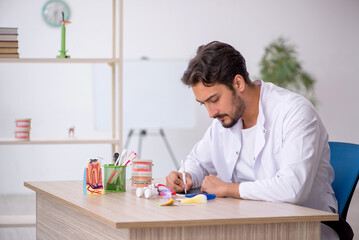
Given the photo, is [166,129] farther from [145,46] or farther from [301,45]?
[301,45]

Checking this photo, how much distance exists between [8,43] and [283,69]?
326 centimetres

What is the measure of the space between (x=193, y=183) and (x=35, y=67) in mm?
4542

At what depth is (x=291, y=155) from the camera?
1668mm

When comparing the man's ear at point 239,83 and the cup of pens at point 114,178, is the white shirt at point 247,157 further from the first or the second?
the cup of pens at point 114,178

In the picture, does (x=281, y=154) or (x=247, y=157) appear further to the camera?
(x=247, y=157)

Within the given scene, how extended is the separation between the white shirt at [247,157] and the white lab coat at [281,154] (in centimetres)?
3

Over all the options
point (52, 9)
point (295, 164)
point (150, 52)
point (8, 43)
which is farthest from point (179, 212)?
point (52, 9)

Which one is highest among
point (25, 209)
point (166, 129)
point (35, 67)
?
point (35, 67)

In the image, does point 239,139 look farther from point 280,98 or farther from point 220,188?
point 220,188

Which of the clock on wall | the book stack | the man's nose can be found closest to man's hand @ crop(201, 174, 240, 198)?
the man's nose

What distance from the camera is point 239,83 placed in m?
1.93

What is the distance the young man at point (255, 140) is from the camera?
1629mm

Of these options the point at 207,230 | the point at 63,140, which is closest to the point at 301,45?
the point at 63,140

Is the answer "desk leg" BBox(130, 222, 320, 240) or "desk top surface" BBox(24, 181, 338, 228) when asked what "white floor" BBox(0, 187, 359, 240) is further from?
"desk leg" BBox(130, 222, 320, 240)
